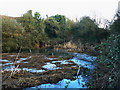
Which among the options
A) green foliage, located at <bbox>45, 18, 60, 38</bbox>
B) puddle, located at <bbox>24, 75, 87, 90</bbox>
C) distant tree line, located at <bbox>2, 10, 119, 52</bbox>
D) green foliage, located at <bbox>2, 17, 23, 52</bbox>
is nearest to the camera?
puddle, located at <bbox>24, 75, 87, 90</bbox>

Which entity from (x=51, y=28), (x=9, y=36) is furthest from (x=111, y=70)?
(x=51, y=28)

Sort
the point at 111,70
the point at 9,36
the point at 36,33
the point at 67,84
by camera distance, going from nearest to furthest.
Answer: the point at 111,70 → the point at 67,84 → the point at 9,36 → the point at 36,33

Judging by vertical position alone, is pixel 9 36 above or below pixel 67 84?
above

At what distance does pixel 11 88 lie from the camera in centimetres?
265

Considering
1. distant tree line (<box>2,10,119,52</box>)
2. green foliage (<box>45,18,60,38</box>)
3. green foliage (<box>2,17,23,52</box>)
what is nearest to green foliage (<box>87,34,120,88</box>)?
distant tree line (<box>2,10,119,52</box>)

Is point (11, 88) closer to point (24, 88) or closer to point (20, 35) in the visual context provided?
point (24, 88)

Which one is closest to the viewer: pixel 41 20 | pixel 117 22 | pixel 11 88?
pixel 11 88

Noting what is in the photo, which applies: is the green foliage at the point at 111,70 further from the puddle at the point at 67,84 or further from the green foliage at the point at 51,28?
the green foliage at the point at 51,28

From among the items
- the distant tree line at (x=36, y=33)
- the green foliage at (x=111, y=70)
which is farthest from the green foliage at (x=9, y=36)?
the green foliage at (x=111, y=70)

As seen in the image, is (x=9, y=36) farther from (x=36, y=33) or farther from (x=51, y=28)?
(x=51, y=28)

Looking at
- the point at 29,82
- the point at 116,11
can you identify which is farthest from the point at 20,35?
the point at 29,82

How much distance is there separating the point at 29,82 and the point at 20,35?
29.5 ft

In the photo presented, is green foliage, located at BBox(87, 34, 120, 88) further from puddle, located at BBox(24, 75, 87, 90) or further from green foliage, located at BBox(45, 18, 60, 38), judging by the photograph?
green foliage, located at BBox(45, 18, 60, 38)

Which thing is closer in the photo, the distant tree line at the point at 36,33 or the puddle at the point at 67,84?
the puddle at the point at 67,84
